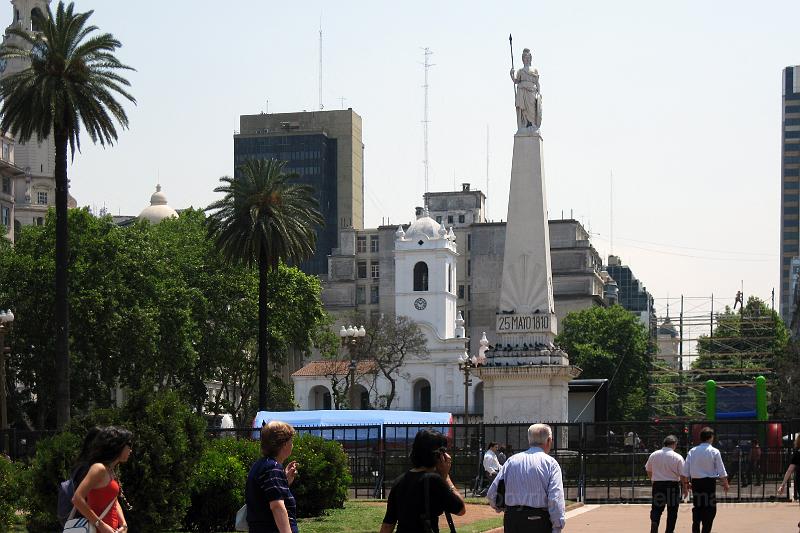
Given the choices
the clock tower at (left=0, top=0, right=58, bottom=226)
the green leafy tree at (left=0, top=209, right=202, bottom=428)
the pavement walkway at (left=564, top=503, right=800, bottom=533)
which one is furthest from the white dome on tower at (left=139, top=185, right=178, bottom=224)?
the pavement walkway at (left=564, top=503, right=800, bottom=533)

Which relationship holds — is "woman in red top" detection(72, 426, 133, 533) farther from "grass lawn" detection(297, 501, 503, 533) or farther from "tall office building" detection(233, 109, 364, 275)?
"tall office building" detection(233, 109, 364, 275)

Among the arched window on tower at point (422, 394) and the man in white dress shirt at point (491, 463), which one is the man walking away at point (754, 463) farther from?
the arched window on tower at point (422, 394)

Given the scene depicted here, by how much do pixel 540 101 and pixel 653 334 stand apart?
77.6 meters

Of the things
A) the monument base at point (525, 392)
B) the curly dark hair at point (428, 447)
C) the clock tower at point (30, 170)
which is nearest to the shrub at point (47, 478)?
the curly dark hair at point (428, 447)

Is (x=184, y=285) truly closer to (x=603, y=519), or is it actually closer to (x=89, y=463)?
(x=603, y=519)

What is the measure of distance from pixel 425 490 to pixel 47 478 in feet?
43.2

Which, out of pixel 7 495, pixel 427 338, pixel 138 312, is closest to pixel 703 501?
pixel 7 495

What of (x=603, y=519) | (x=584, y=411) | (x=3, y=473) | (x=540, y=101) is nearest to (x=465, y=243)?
(x=584, y=411)

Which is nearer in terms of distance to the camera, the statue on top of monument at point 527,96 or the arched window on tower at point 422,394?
the statue on top of monument at point 527,96

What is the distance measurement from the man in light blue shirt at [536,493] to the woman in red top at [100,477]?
3.64 m

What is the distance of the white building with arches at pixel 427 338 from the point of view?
121m

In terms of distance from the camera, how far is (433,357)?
404 feet

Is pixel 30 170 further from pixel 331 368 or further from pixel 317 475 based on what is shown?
pixel 317 475

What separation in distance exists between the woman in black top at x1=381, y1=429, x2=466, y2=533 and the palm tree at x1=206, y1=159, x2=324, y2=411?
45.3 m
